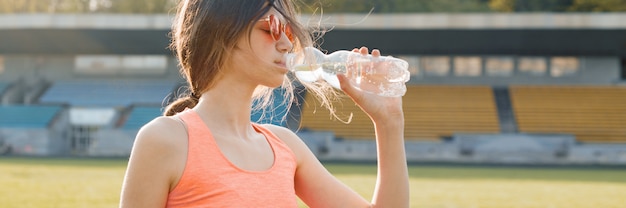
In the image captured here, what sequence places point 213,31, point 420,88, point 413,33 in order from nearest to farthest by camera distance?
point 213,31 → point 413,33 → point 420,88

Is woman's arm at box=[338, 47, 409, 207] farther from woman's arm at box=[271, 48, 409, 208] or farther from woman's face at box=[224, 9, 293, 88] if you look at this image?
woman's face at box=[224, 9, 293, 88]

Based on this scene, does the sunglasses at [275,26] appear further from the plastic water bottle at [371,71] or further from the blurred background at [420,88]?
the blurred background at [420,88]

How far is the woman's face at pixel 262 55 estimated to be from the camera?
248cm

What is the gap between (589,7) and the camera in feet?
198

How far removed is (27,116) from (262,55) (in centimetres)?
4186

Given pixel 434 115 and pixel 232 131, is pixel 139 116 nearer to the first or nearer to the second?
pixel 434 115

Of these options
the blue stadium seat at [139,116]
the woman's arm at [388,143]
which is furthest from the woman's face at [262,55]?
the blue stadium seat at [139,116]

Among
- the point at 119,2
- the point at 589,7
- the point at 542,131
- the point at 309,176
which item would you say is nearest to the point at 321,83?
the point at 309,176

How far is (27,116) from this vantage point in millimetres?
42438

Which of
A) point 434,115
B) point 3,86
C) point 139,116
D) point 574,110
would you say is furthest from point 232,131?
point 3,86

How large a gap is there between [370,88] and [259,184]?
413mm

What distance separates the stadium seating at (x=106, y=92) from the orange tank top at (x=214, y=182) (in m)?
41.9

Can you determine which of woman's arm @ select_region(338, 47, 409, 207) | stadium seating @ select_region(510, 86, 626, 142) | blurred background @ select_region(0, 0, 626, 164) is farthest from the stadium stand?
woman's arm @ select_region(338, 47, 409, 207)

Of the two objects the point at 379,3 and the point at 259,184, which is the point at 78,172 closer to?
the point at 259,184
